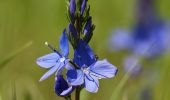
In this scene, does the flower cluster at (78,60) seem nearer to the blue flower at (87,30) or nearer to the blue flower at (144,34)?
the blue flower at (87,30)

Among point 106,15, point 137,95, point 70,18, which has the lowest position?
point 106,15

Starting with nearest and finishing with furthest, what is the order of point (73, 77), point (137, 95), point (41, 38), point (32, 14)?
point (73, 77)
point (137, 95)
point (41, 38)
point (32, 14)

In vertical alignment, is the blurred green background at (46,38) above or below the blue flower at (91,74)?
below

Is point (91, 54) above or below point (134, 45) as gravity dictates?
above

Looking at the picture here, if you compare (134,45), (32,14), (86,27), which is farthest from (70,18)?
(32,14)

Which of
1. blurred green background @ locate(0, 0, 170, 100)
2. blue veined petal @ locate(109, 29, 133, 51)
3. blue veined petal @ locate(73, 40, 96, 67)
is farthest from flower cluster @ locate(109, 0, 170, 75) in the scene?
blue veined petal @ locate(73, 40, 96, 67)

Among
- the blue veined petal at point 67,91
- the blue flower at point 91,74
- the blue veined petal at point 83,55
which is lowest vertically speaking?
the blue veined petal at point 67,91

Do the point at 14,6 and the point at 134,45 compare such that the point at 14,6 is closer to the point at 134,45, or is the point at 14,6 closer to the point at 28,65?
the point at 28,65

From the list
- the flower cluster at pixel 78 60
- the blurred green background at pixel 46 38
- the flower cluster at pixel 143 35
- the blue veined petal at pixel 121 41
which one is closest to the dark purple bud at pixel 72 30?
the flower cluster at pixel 78 60

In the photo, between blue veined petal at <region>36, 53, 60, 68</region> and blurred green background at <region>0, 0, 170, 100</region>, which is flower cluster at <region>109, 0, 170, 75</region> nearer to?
blurred green background at <region>0, 0, 170, 100</region>
